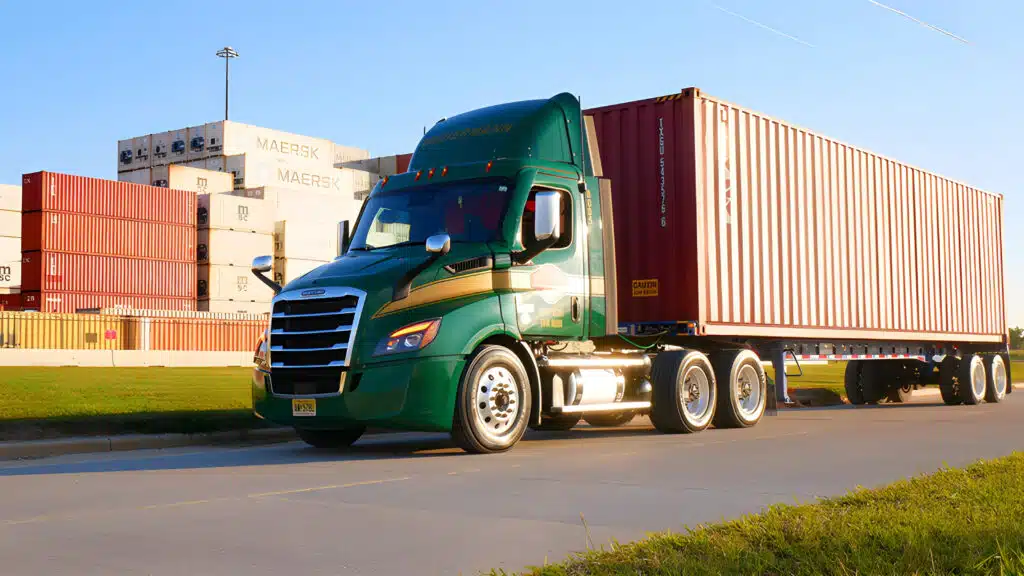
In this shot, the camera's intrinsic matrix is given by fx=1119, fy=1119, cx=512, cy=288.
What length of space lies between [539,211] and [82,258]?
51.8 meters

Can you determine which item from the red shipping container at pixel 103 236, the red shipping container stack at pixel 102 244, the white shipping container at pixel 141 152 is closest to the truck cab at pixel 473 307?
the red shipping container at pixel 103 236

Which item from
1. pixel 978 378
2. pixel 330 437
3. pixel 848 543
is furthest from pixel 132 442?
pixel 978 378

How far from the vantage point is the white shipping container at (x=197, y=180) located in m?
69.3

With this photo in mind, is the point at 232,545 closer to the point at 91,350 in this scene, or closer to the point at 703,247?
the point at 703,247

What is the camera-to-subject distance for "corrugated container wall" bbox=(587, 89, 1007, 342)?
563 inches

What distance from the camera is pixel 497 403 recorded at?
11078 millimetres

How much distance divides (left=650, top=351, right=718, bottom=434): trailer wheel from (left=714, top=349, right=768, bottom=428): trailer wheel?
1.05 ft

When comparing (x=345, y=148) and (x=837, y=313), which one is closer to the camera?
(x=837, y=313)

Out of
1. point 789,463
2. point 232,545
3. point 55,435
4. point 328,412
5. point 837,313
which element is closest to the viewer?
point 232,545

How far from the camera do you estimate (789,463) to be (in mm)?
9727

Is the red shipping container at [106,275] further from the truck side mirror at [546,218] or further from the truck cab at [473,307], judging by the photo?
the truck side mirror at [546,218]

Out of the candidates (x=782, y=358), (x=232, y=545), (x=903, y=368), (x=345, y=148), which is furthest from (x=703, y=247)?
(x=345, y=148)

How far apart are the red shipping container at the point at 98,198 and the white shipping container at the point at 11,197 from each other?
7.80 ft

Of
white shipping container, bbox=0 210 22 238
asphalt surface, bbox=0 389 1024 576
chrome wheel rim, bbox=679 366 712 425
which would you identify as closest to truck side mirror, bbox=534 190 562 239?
asphalt surface, bbox=0 389 1024 576
